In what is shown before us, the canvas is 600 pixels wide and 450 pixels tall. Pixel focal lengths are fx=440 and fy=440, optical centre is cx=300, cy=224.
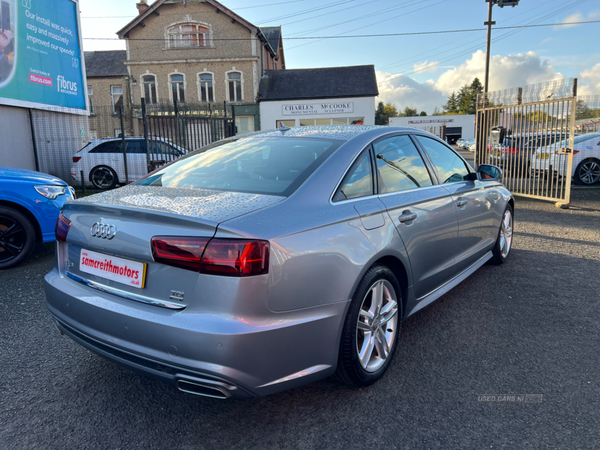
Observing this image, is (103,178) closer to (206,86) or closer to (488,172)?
(488,172)

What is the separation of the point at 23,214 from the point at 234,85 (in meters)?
27.2

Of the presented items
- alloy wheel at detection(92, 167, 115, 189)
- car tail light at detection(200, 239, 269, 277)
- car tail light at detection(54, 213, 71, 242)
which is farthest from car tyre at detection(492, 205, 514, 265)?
alloy wheel at detection(92, 167, 115, 189)

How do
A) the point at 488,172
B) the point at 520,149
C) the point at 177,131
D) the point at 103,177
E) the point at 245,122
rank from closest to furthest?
the point at 488,172 → the point at 520,149 → the point at 177,131 → the point at 103,177 → the point at 245,122

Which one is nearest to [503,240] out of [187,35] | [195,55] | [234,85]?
[234,85]

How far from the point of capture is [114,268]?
2152 millimetres

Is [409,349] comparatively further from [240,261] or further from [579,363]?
[240,261]

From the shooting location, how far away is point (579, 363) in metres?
2.82

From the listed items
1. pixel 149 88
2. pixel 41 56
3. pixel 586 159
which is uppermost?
pixel 149 88

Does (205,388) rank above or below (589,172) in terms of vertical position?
below

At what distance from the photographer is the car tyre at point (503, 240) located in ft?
15.6

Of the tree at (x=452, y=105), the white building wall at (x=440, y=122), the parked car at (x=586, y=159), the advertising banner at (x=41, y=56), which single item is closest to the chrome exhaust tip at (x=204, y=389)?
the parked car at (x=586, y=159)

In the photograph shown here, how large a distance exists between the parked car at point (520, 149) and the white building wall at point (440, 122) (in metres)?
35.1

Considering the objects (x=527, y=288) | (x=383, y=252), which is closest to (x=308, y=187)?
(x=383, y=252)

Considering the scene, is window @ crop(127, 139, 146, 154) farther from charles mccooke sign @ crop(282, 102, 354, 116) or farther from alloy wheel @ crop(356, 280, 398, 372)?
charles mccooke sign @ crop(282, 102, 354, 116)
